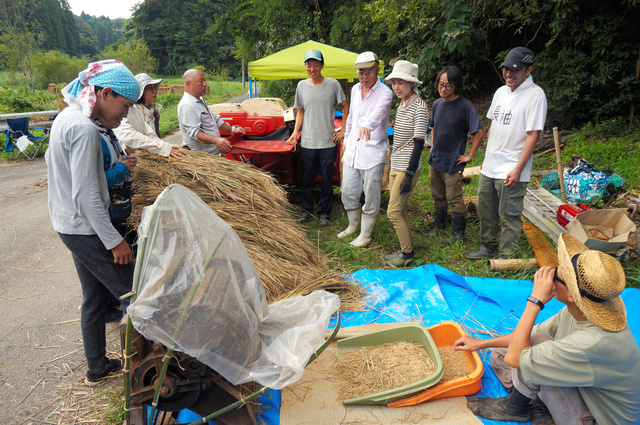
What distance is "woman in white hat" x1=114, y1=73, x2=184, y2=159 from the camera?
10.1ft

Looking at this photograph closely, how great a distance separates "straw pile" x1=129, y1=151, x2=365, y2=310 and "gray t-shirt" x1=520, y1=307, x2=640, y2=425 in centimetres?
163

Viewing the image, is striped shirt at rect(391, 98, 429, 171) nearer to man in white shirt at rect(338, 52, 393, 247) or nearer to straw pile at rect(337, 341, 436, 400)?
man in white shirt at rect(338, 52, 393, 247)

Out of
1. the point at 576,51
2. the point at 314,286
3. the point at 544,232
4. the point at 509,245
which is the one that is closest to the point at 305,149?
the point at 314,286

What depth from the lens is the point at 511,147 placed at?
3438 mm

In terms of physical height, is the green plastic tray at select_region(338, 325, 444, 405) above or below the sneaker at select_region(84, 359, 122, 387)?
above

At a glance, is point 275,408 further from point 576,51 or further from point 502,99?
point 576,51

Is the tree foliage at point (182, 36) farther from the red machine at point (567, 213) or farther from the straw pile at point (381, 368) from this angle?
the straw pile at point (381, 368)

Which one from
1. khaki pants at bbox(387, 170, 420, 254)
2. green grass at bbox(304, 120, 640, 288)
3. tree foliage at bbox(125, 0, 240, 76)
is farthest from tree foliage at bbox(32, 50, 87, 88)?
khaki pants at bbox(387, 170, 420, 254)

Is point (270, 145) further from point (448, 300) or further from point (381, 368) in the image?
point (381, 368)

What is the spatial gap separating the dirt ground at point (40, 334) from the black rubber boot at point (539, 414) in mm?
2441

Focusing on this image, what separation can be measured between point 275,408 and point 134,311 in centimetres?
113

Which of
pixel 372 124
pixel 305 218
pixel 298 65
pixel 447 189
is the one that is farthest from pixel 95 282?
pixel 298 65

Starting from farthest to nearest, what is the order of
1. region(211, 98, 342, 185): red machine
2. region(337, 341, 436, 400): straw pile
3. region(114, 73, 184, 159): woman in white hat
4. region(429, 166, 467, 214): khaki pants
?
region(211, 98, 342, 185): red machine → region(429, 166, 467, 214): khaki pants → region(114, 73, 184, 159): woman in white hat → region(337, 341, 436, 400): straw pile

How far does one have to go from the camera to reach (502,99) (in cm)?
350
